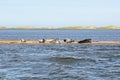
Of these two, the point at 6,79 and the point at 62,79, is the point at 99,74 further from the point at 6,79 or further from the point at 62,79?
the point at 6,79

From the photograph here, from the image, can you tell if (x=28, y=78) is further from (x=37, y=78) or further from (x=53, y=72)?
(x=53, y=72)

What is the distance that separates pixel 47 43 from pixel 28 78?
141ft

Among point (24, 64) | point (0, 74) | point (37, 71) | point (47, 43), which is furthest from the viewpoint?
point (47, 43)

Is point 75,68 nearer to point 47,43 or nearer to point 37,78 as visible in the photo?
point 37,78

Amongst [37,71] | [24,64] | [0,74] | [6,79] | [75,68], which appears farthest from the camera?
[24,64]

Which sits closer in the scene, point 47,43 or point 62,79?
point 62,79

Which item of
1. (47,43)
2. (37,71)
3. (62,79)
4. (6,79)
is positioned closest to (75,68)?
(37,71)

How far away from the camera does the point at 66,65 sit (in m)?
37.7

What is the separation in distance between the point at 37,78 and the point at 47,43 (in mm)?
42861

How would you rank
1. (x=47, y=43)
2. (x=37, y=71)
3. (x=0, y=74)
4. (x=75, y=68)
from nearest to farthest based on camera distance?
(x=0, y=74)
(x=37, y=71)
(x=75, y=68)
(x=47, y=43)

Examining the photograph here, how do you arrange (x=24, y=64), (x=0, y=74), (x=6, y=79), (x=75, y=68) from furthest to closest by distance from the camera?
(x=24, y=64) → (x=75, y=68) → (x=0, y=74) → (x=6, y=79)

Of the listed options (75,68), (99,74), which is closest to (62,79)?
(99,74)

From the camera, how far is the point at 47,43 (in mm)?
71312

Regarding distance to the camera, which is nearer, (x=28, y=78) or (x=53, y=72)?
(x=28, y=78)
